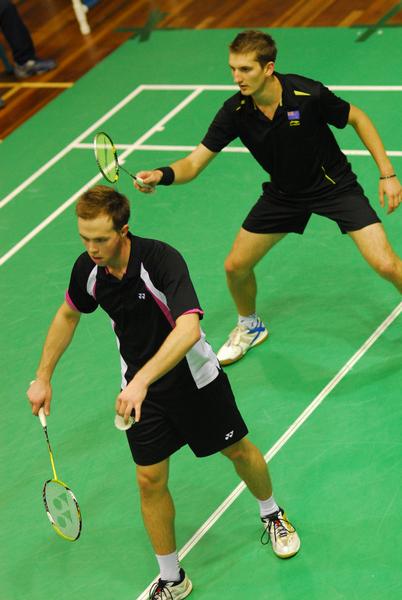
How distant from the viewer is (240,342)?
749 cm

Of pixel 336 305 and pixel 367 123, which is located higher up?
pixel 367 123

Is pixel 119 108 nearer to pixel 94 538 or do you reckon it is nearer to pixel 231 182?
pixel 231 182

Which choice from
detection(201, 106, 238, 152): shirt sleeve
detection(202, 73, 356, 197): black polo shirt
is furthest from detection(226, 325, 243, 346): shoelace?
detection(201, 106, 238, 152): shirt sleeve

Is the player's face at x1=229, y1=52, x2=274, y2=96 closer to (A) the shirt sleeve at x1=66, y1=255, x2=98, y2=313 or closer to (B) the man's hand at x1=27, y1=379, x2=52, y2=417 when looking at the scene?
(A) the shirt sleeve at x1=66, y1=255, x2=98, y2=313

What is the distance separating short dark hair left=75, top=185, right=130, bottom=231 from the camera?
16.7 ft

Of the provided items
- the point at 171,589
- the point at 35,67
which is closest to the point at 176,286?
the point at 171,589

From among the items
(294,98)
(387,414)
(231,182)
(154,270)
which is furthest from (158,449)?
(231,182)

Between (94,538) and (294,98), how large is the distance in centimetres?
294

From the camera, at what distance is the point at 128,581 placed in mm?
6035

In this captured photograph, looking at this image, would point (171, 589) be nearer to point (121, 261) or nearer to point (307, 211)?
point (121, 261)

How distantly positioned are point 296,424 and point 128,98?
5.63m

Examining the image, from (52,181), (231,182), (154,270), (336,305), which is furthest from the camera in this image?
(52,181)

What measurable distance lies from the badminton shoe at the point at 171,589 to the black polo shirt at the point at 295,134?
2.56 meters

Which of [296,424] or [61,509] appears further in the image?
[296,424]
